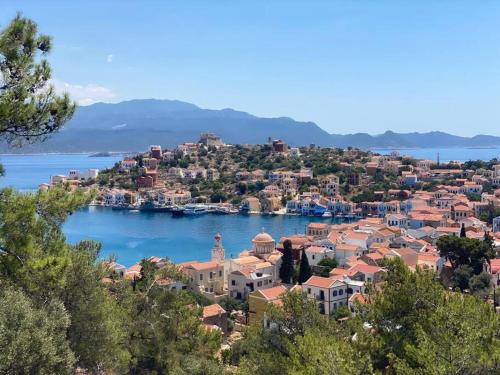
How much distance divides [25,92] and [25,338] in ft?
8.33

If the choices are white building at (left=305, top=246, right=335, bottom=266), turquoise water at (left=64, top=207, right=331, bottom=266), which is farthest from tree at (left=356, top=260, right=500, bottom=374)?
turquoise water at (left=64, top=207, right=331, bottom=266)

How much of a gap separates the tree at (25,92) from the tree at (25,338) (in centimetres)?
161

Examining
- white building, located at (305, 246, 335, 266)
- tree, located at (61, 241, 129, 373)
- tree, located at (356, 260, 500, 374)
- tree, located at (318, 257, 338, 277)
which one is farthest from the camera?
white building, located at (305, 246, 335, 266)

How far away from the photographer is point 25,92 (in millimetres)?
4820

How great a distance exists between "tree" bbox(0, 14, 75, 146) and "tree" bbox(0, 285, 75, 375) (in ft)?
5.29

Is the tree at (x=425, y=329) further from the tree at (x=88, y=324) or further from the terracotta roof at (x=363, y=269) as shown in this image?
the terracotta roof at (x=363, y=269)

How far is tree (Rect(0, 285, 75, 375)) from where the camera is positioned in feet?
17.6

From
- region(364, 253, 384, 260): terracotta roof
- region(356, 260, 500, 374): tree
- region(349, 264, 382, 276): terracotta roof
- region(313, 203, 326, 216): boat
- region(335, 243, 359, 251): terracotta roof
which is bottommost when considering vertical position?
region(313, 203, 326, 216): boat

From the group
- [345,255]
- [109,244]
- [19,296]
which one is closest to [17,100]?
[19,296]

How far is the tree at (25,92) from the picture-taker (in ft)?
15.5

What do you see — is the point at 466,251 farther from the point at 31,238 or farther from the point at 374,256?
the point at 31,238

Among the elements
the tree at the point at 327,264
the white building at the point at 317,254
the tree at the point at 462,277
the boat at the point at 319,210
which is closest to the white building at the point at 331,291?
the tree at the point at 462,277

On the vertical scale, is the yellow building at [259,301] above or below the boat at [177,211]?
above

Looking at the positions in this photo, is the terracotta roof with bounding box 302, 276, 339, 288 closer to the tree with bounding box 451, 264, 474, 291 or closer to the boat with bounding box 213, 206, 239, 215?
the tree with bounding box 451, 264, 474, 291
